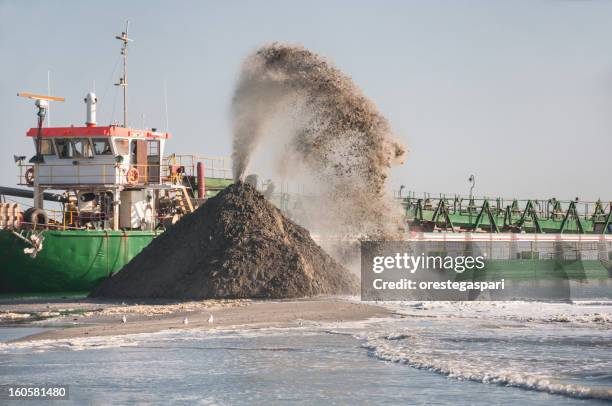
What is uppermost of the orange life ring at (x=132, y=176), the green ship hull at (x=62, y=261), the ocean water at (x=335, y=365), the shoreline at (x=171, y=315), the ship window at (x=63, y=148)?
the ship window at (x=63, y=148)

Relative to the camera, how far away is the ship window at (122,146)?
114ft

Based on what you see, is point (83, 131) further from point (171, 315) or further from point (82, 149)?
point (171, 315)

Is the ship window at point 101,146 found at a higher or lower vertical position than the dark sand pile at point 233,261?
higher

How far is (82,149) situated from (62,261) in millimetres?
5598

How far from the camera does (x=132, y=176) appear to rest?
114 feet

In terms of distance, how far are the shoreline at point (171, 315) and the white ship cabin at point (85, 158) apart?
8252mm

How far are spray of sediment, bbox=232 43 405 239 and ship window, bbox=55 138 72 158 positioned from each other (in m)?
6.23

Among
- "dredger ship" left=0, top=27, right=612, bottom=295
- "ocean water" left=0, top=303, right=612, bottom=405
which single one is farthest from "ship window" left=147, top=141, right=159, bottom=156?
"ocean water" left=0, top=303, right=612, bottom=405

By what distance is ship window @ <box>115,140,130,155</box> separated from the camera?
3484cm

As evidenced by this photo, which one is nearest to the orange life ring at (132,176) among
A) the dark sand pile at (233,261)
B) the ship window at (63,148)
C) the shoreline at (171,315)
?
the ship window at (63,148)

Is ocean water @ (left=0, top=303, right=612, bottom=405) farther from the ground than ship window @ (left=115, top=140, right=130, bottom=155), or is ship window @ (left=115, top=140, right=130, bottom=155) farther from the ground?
ship window @ (left=115, top=140, right=130, bottom=155)

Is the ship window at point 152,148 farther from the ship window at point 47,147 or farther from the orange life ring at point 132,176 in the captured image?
the ship window at point 47,147

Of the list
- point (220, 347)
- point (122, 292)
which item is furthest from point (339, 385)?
point (122, 292)

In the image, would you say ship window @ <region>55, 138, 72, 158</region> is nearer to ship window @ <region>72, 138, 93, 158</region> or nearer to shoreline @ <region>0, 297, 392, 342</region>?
ship window @ <region>72, 138, 93, 158</region>
